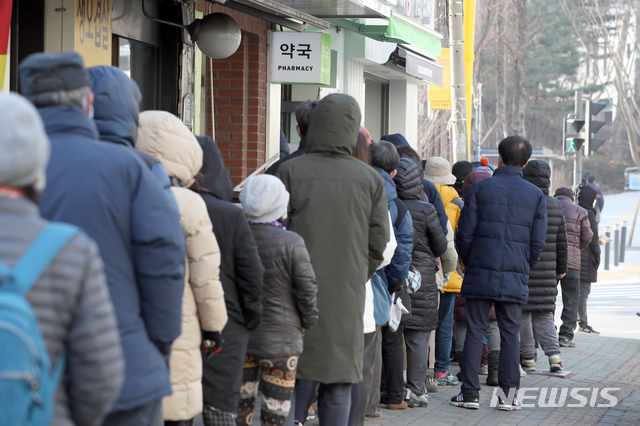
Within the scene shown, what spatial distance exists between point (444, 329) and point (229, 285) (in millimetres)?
3804

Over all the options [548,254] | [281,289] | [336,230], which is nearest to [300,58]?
[548,254]

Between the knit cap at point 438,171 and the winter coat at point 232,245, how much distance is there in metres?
3.67

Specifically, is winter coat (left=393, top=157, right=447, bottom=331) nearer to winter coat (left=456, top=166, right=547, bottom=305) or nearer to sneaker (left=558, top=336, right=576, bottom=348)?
winter coat (left=456, top=166, right=547, bottom=305)

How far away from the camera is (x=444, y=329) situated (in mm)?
7488

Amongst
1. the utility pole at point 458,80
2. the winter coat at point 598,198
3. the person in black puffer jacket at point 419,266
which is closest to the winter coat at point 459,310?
the person in black puffer jacket at point 419,266

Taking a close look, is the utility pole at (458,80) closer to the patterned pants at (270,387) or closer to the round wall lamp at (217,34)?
the round wall lamp at (217,34)

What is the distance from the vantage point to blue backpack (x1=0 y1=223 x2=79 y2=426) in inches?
71.7

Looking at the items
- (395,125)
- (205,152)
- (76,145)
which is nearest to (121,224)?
(76,145)

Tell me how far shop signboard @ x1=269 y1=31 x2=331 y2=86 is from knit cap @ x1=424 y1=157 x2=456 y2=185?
1.64 metres

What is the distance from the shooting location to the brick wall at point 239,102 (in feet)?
29.7

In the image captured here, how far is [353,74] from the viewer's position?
40.5 ft

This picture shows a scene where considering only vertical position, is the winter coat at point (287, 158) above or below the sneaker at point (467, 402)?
above

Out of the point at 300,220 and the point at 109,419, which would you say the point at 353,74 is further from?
the point at 109,419

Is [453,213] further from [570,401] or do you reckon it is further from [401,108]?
[401,108]
